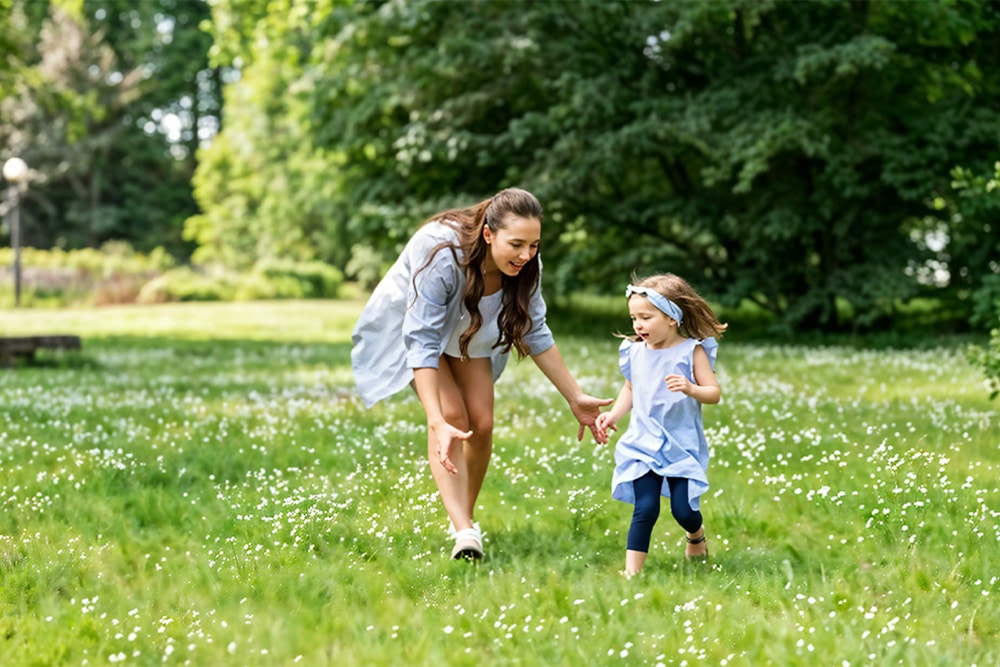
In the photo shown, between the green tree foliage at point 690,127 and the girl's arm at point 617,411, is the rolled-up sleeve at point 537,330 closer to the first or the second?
the girl's arm at point 617,411

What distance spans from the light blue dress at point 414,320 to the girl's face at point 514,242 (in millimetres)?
215

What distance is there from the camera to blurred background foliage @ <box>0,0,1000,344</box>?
18312 millimetres

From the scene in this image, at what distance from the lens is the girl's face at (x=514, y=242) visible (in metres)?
4.98

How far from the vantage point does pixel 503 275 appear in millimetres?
5461

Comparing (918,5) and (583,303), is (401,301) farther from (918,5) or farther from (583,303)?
(583,303)

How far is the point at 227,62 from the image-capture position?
2505cm

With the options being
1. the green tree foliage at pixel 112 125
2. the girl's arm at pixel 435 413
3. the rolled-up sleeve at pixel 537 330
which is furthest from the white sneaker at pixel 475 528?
the green tree foliage at pixel 112 125

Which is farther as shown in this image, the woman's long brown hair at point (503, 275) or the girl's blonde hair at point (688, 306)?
the girl's blonde hair at point (688, 306)

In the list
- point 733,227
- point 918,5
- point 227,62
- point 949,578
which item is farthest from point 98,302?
→ point 949,578

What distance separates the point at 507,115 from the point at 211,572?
17968 mm

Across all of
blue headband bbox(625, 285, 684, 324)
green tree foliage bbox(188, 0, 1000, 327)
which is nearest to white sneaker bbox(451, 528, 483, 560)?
blue headband bbox(625, 285, 684, 324)

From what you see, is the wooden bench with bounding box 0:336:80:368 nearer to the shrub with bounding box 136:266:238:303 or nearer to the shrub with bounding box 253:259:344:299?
the shrub with bounding box 136:266:238:303

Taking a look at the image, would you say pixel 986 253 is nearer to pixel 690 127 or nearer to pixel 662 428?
pixel 690 127

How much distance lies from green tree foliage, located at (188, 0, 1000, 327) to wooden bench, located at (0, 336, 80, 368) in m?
7.44
